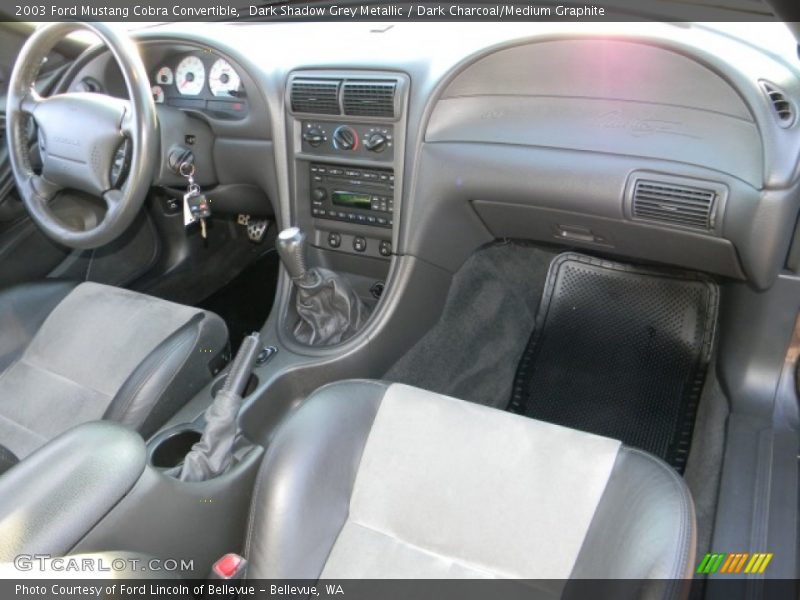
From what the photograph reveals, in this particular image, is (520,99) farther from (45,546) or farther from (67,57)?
(67,57)

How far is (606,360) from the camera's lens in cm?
229

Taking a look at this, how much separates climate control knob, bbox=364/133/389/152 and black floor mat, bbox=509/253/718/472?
79 centimetres

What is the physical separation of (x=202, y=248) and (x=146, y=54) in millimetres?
777

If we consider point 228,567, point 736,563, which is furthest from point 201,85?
point 736,563

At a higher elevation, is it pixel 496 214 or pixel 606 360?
pixel 496 214

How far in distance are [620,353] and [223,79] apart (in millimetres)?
1496

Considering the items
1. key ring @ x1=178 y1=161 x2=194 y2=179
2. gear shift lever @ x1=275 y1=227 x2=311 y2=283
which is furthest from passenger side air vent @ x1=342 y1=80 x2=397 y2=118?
key ring @ x1=178 y1=161 x2=194 y2=179

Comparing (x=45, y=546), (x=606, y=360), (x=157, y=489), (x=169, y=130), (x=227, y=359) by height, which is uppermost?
(x=169, y=130)

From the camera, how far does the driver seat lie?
5.57ft

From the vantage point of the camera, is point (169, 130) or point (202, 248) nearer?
point (169, 130)

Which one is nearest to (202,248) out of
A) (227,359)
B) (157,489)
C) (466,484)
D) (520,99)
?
(227,359)

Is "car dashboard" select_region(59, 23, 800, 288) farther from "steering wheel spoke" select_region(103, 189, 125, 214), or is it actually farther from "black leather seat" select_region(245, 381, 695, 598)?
"black leather seat" select_region(245, 381, 695, 598)
